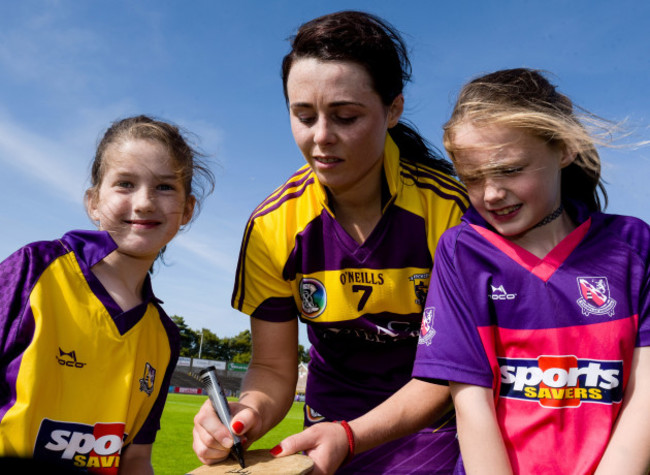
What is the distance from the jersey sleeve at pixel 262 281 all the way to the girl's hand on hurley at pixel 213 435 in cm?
68

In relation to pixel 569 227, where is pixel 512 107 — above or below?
above

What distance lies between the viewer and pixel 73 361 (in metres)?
2.36

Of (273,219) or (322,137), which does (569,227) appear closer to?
(322,137)

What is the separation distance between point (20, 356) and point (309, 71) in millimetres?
1510

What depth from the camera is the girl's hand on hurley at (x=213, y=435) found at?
2066 millimetres

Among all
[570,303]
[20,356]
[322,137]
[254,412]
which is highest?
[322,137]

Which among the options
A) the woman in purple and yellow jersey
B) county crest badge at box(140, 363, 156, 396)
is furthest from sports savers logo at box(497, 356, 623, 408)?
county crest badge at box(140, 363, 156, 396)

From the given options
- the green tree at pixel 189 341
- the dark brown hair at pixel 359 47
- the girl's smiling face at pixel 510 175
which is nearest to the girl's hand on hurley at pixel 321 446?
the girl's smiling face at pixel 510 175

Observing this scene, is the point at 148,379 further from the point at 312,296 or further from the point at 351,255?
the point at 351,255

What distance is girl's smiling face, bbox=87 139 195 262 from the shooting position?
265cm

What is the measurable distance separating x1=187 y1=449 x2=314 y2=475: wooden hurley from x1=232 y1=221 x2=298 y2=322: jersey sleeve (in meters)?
0.82

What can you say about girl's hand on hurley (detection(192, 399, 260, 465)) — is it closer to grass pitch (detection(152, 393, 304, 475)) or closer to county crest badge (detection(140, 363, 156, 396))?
county crest badge (detection(140, 363, 156, 396))

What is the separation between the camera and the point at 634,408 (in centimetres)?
195

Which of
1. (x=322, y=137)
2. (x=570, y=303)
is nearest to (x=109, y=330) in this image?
(x=322, y=137)
